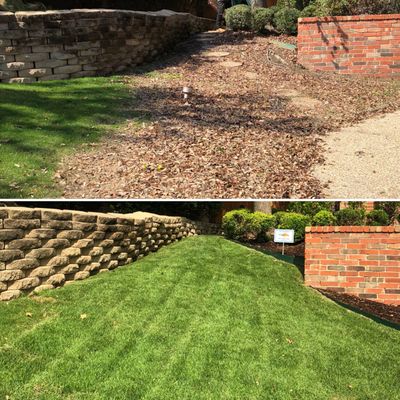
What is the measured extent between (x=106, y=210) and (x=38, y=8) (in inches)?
205

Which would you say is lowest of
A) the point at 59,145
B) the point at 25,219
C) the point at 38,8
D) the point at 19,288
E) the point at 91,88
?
the point at 19,288

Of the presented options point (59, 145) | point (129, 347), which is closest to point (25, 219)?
point (59, 145)

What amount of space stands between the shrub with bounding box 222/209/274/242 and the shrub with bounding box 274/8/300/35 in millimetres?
4933

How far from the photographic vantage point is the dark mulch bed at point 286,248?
10630 millimetres

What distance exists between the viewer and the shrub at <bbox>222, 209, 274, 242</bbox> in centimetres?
1184

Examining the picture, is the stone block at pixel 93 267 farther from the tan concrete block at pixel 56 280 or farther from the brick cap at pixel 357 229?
the brick cap at pixel 357 229

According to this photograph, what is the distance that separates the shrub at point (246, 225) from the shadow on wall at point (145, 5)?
646 cm

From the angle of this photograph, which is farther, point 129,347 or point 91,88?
point 91,88

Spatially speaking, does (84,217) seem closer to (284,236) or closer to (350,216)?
(284,236)

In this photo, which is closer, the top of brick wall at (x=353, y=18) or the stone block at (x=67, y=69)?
the stone block at (x=67, y=69)

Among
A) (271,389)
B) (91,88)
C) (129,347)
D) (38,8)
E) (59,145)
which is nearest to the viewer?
(271,389)

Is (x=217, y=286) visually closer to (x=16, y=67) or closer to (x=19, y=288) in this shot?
(x=19, y=288)

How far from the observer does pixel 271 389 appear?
479cm

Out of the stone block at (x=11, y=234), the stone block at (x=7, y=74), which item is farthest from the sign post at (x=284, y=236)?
the stone block at (x=11, y=234)
